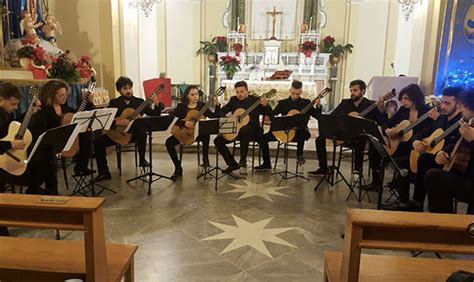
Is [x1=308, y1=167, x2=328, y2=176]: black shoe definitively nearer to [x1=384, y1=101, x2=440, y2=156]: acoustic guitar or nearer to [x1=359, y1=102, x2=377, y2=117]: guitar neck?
[x1=359, y1=102, x2=377, y2=117]: guitar neck

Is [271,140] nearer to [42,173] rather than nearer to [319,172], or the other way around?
[319,172]

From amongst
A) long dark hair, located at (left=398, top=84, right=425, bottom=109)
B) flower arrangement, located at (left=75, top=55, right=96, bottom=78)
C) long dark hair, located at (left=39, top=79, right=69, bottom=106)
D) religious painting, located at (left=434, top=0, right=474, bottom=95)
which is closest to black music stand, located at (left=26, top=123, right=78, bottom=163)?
long dark hair, located at (left=39, top=79, right=69, bottom=106)

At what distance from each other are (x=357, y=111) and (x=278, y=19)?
6.97 metres

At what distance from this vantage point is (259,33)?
39.0ft

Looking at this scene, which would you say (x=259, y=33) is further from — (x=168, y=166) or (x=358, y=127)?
(x=358, y=127)

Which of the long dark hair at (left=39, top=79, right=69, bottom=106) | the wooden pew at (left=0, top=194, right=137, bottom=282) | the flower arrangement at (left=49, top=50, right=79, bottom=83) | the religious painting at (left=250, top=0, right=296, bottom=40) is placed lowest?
the wooden pew at (left=0, top=194, right=137, bottom=282)

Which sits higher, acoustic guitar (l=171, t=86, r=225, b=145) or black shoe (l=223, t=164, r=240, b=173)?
acoustic guitar (l=171, t=86, r=225, b=145)

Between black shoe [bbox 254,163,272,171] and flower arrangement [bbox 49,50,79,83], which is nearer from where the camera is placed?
flower arrangement [bbox 49,50,79,83]

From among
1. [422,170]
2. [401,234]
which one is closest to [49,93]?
[401,234]

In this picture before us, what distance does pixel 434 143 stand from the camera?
4090 millimetres

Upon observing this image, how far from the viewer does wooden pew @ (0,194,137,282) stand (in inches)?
70.6

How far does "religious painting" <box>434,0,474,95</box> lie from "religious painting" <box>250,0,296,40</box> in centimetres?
614

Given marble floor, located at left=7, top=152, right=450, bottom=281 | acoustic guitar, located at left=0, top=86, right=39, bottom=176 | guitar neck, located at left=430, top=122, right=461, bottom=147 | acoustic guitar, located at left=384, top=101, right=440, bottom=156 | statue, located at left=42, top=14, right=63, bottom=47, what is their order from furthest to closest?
statue, located at left=42, top=14, right=63, bottom=47
acoustic guitar, located at left=384, top=101, right=440, bottom=156
guitar neck, located at left=430, top=122, right=461, bottom=147
acoustic guitar, located at left=0, top=86, right=39, bottom=176
marble floor, located at left=7, top=152, right=450, bottom=281

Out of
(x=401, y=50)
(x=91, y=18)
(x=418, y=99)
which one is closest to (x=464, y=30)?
(x=418, y=99)
